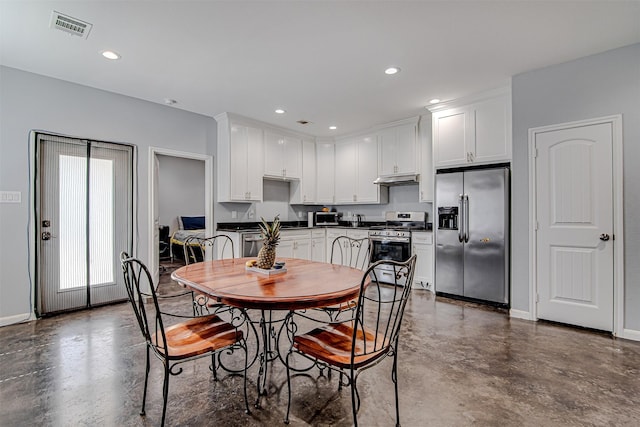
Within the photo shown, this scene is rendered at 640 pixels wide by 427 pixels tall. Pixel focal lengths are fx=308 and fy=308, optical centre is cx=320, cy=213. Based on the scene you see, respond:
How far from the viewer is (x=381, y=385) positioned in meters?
2.07

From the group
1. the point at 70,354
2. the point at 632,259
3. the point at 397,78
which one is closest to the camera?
the point at 70,354

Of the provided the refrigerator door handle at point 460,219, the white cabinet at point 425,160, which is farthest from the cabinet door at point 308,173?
the refrigerator door handle at point 460,219

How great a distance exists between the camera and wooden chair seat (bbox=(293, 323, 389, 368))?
5.06 feet

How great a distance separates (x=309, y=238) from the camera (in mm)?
5492

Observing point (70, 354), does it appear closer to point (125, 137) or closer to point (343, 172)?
point (125, 137)

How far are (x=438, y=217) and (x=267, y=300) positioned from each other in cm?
337

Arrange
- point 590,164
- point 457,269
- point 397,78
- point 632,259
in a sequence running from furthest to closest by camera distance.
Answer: point 457,269 → point 397,78 → point 590,164 → point 632,259

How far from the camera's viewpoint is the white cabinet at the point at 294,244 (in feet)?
16.5

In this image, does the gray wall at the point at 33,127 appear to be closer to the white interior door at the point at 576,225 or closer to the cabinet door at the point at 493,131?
the cabinet door at the point at 493,131

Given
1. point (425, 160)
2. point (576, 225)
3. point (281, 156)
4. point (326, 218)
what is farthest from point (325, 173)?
point (576, 225)

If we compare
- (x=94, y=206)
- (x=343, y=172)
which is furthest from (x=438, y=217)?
(x=94, y=206)

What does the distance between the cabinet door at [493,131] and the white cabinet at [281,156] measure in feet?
9.97

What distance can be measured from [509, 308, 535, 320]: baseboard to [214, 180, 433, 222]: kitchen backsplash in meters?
1.92

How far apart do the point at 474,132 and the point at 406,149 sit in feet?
3.77
